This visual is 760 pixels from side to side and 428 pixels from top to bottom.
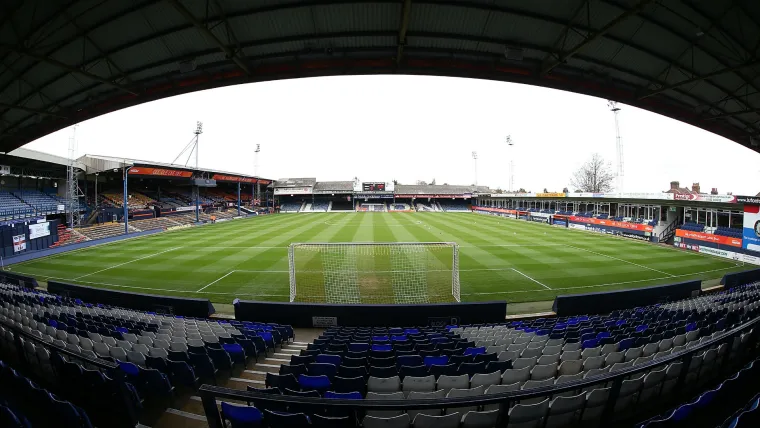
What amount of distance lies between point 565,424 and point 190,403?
522 cm

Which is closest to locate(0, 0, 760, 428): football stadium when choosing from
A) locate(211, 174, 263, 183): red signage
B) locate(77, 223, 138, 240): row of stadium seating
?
locate(77, 223, 138, 240): row of stadium seating

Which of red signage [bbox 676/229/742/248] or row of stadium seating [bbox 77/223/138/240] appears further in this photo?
row of stadium seating [bbox 77/223/138/240]

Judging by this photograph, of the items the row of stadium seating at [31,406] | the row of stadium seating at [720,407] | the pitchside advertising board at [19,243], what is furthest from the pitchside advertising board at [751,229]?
the pitchside advertising board at [19,243]

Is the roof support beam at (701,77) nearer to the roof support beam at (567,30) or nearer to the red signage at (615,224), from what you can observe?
the roof support beam at (567,30)

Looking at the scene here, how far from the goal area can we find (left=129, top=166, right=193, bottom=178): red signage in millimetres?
27579

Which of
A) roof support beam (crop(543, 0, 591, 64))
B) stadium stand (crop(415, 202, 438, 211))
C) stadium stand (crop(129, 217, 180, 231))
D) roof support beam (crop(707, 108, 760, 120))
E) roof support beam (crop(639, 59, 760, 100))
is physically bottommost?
stadium stand (crop(129, 217, 180, 231))

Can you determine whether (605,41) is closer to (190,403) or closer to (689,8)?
(689,8)

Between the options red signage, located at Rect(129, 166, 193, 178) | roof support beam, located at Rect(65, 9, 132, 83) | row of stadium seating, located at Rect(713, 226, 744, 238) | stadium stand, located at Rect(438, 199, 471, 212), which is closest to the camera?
roof support beam, located at Rect(65, 9, 132, 83)

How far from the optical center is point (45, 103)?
10.8 metres

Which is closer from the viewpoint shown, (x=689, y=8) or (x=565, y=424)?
(x=565, y=424)

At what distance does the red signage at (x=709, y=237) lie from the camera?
71.1ft

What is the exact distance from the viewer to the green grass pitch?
14609 millimetres

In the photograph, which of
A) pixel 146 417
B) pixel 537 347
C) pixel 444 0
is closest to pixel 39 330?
pixel 146 417

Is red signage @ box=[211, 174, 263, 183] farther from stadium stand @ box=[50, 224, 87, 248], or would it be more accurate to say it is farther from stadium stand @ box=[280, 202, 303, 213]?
stadium stand @ box=[50, 224, 87, 248]
